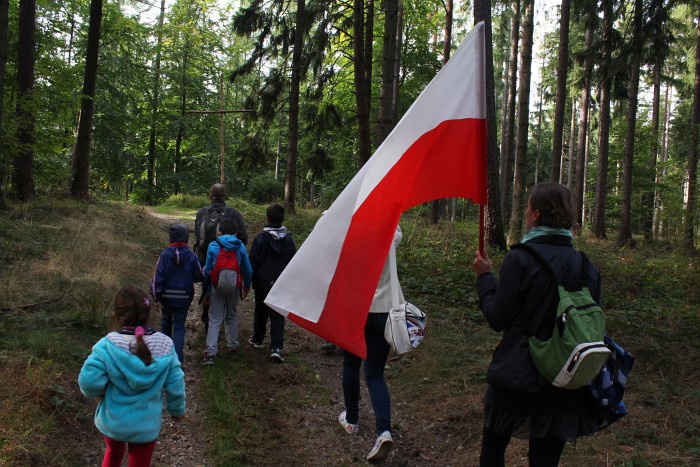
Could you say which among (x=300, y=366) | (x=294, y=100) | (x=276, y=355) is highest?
(x=294, y=100)

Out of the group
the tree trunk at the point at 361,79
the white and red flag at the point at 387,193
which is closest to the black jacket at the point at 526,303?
the white and red flag at the point at 387,193

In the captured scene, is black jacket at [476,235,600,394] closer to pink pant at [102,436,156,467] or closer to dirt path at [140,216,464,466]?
pink pant at [102,436,156,467]

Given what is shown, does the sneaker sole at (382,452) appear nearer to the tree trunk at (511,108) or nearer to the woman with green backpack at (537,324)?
the woman with green backpack at (537,324)

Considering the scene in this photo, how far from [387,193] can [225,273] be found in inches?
133

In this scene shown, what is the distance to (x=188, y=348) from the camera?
689 centimetres

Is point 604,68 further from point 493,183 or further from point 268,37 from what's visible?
point 268,37

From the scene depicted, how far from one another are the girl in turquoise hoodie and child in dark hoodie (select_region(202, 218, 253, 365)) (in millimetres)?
3166

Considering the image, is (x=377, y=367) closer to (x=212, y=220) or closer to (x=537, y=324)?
(x=537, y=324)

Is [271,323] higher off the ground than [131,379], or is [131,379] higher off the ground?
[131,379]

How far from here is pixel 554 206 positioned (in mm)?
2717

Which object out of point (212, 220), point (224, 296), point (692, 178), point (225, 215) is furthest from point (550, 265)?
point (692, 178)

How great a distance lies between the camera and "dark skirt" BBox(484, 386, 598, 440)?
2.60m

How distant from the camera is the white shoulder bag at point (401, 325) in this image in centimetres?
400

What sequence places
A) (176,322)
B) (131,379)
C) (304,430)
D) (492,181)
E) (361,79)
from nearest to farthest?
1. (131,379)
2. (304,430)
3. (176,322)
4. (492,181)
5. (361,79)
